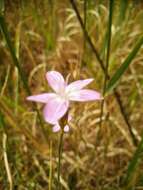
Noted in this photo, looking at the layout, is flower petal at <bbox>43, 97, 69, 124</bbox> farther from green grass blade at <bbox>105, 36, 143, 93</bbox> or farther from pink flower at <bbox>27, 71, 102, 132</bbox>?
green grass blade at <bbox>105, 36, 143, 93</bbox>

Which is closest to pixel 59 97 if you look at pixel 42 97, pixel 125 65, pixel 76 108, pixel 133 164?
pixel 42 97

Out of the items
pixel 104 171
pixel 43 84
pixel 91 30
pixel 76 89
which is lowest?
pixel 104 171

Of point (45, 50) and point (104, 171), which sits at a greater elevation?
point (45, 50)

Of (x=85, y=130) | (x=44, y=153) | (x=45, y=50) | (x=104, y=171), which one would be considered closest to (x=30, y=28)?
(x=45, y=50)

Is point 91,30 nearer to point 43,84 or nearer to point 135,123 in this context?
point 43,84

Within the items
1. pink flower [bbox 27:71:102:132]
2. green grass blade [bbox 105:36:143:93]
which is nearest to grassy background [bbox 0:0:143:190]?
green grass blade [bbox 105:36:143:93]

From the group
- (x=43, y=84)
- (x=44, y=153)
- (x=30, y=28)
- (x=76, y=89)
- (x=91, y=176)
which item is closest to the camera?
(x=76, y=89)
